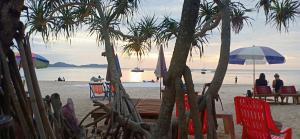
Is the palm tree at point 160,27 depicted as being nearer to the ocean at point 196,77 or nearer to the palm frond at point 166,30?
the palm frond at point 166,30

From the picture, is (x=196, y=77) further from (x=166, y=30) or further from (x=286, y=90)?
(x=166, y=30)

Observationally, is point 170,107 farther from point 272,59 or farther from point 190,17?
point 272,59

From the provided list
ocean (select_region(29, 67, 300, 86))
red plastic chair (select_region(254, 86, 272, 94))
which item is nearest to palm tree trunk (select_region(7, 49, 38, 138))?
red plastic chair (select_region(254, 86, 272, 94))

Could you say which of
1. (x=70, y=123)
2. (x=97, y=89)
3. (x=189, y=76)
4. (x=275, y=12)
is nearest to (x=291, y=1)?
(x=275, y=12)

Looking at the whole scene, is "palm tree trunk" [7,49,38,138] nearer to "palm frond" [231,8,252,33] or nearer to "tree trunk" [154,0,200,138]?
"tree trunk" [154,0,200,138]

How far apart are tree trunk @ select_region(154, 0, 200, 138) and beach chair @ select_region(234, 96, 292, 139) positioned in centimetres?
257

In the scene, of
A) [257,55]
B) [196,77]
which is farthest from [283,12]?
[196,77]

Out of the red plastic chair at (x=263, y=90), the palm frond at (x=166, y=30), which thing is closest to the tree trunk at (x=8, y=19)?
the palm frond at (x=166, y=30)

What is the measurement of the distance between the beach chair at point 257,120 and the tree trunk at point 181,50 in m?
2.57

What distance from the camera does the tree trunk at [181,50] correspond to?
1.94 meters

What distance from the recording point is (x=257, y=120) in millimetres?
4520

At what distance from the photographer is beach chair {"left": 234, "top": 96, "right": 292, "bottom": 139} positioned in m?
4.38

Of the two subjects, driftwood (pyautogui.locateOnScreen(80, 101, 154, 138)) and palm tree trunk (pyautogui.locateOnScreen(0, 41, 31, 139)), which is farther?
driftwood (pyautogui.locateOnScreen(80, 101, 154, 138))

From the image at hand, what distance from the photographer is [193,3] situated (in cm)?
196
